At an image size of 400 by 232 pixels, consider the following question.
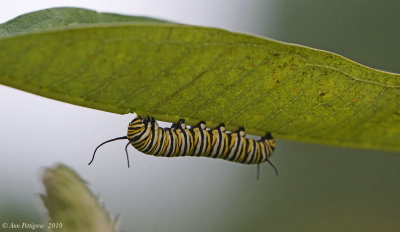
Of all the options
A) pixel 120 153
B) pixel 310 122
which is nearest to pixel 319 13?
pixel 120 153

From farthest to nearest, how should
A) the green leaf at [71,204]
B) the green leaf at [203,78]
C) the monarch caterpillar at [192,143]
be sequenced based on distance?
the monarch caterpillar at [192,143] < the green leaf at [71,204] < the green leaf at [203,78]

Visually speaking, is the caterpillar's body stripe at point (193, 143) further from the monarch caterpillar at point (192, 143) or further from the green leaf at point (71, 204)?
the green leaf at point (71, 204)

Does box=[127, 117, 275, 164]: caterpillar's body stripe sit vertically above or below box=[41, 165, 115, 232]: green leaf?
above

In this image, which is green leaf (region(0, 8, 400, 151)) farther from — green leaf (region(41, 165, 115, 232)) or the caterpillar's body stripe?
the caterpillar's body stripe

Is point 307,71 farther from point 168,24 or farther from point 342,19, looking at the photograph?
point 342,19

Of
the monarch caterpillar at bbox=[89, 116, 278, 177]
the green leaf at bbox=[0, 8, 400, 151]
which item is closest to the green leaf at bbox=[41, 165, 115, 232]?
the green leaf at bbox=[0, 8, 400, 151]

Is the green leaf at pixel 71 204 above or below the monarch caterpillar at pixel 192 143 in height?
below

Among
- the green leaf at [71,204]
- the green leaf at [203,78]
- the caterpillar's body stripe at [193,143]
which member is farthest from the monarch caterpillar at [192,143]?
the green leaf at [71,204]
